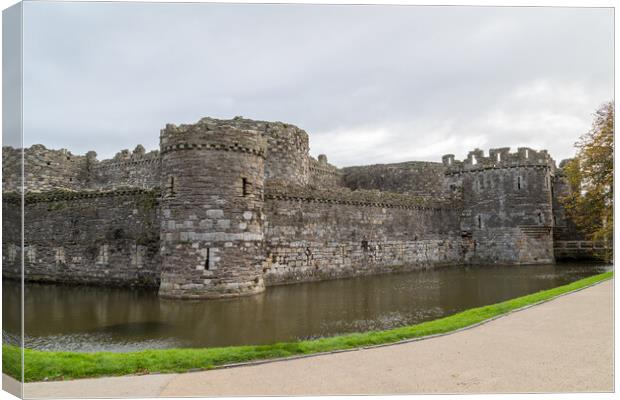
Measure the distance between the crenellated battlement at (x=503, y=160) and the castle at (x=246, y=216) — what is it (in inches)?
2.6

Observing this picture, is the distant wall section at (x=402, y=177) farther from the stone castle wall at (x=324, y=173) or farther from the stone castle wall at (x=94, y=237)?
the stone castle wall at (x=94, y=237)

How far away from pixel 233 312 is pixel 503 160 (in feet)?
74.5

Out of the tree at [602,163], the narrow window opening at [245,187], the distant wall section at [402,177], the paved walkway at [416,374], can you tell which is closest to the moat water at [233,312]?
the paved walkway at [416,374]

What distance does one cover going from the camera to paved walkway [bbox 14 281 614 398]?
6.23 m

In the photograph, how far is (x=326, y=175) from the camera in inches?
1345

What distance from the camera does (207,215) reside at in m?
15.2

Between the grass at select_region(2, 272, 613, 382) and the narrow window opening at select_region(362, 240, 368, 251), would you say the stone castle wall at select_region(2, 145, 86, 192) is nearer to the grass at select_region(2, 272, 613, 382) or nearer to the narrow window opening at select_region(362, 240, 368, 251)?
the narrow window opening at select_region(362, 240, 368, 251)

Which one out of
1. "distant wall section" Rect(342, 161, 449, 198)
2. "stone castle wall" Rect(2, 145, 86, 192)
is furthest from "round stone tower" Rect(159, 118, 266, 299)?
"distant wall section" Rect(342, 161, 449, 198)

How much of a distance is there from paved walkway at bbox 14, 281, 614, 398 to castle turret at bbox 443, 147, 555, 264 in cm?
2203

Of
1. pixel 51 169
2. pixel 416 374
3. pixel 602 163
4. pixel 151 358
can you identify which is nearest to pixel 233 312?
pixel 151 358

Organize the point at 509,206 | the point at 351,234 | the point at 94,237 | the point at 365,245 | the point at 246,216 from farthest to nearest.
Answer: the point at 509,206
the point at 365,245
the point at 351,234
the point at 94,237
the point at 246,216

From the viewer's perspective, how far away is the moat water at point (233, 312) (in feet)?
31.9

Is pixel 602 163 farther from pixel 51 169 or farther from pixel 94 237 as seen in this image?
pixel 51 169

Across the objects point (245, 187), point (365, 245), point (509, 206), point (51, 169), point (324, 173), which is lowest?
point (365, 245)
